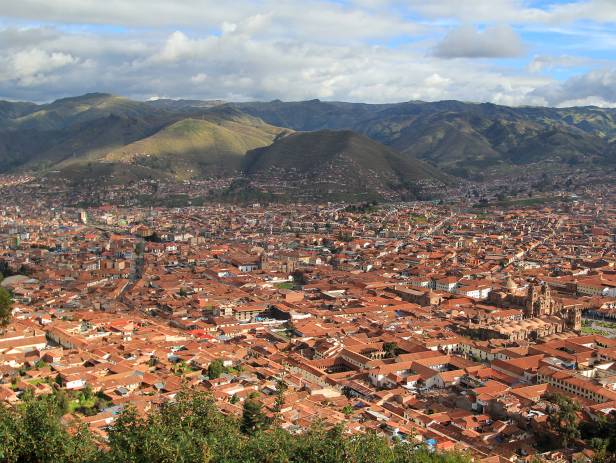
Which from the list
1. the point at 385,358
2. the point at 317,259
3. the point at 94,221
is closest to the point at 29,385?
the point at 385,358

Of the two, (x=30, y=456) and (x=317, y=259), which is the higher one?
(x=30, y=456)

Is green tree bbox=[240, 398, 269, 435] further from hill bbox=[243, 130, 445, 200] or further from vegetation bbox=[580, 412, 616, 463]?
hill bbox=[243, 130, 445, 200]

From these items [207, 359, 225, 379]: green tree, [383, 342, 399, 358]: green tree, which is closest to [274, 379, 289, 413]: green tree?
[207, 359, 225, 379]: green tree

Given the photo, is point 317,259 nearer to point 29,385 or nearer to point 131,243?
point 131,243

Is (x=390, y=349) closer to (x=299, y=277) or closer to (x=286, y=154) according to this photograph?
(x=299, y=277)

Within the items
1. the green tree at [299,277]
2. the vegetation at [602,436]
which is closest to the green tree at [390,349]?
the vegetation at [602,436]

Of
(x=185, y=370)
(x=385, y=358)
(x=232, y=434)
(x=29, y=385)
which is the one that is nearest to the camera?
(x=232, y=434)
